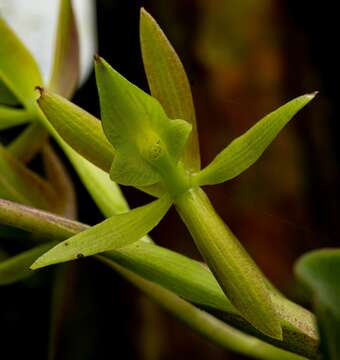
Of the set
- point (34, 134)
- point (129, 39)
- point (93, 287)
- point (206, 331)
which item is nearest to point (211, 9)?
point (129, 39)

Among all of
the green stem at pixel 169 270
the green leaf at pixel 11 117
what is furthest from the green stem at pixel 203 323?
the green leaf at pixel 11 117

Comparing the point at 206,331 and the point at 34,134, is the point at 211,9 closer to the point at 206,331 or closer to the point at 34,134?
the point at 34,134

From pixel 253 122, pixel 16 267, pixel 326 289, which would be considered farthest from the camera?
pixel 253 122

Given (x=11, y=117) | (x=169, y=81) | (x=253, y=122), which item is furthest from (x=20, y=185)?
(x=253, y=122)

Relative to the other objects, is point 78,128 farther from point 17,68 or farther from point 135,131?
point 17,68

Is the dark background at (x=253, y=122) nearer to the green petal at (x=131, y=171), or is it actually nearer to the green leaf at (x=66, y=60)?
the green leaf at (x=66, y=60)

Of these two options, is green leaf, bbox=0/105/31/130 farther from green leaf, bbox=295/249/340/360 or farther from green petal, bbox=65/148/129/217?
green leaf, bbox=295/249/340/360

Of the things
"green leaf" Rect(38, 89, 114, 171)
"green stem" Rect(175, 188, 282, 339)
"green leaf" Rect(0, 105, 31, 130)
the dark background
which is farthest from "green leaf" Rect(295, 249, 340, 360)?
the dark background
